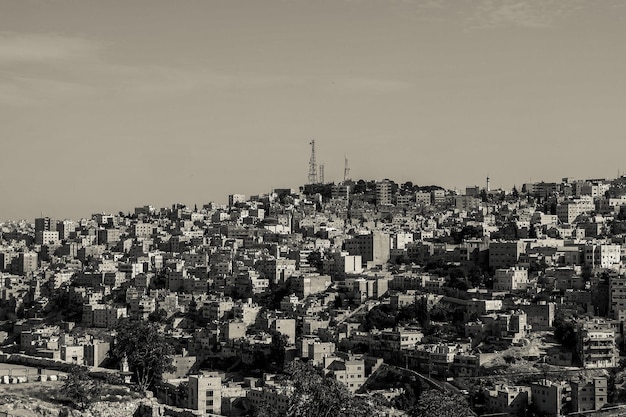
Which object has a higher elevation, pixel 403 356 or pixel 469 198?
pixel 469 198

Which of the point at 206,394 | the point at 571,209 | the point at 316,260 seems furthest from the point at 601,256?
the point at 206,394

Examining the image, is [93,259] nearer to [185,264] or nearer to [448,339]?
[185,264]

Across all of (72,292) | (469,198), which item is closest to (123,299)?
(72,292)

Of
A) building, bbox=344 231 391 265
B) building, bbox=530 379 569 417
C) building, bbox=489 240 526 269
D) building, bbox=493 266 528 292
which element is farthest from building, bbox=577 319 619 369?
building, bbox=344 231 391 265

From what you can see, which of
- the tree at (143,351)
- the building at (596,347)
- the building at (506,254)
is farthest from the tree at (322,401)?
the building at (506,254)

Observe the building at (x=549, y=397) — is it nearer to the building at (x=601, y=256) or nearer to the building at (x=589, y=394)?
the building at (x=589, y=394)

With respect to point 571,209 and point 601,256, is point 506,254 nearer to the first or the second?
point 601,256

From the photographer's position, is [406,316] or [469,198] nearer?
[406,316]
